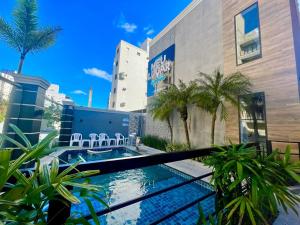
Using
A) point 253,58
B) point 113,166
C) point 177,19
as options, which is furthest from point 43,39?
point 253,58

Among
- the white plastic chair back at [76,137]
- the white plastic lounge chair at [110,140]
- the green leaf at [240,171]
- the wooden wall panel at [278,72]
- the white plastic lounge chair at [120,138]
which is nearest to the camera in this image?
the green leaf at [240,171]

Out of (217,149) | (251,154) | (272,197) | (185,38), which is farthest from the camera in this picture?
(185,38)

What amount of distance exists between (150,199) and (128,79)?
19.8m

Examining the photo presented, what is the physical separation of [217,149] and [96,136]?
9.74 metres

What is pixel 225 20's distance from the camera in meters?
6.14

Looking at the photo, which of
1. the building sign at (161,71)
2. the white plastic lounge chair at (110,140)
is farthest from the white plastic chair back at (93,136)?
the building sign at (161,71)

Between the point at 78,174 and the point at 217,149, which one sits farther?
the point at 217,149

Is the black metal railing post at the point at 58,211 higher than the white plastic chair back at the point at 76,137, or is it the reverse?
the black metal railing post at the point at 58,211

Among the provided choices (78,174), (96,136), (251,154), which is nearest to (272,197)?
(251,154)

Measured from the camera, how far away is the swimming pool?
114 inches

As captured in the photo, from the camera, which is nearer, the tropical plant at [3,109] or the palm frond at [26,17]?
the tropical plant at [3,109]

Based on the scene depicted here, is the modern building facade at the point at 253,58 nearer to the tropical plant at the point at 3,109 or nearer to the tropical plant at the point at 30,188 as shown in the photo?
the tropical plant at the point at 30,188

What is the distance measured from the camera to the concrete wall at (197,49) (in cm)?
655

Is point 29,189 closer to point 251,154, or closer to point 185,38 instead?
point 251,154
